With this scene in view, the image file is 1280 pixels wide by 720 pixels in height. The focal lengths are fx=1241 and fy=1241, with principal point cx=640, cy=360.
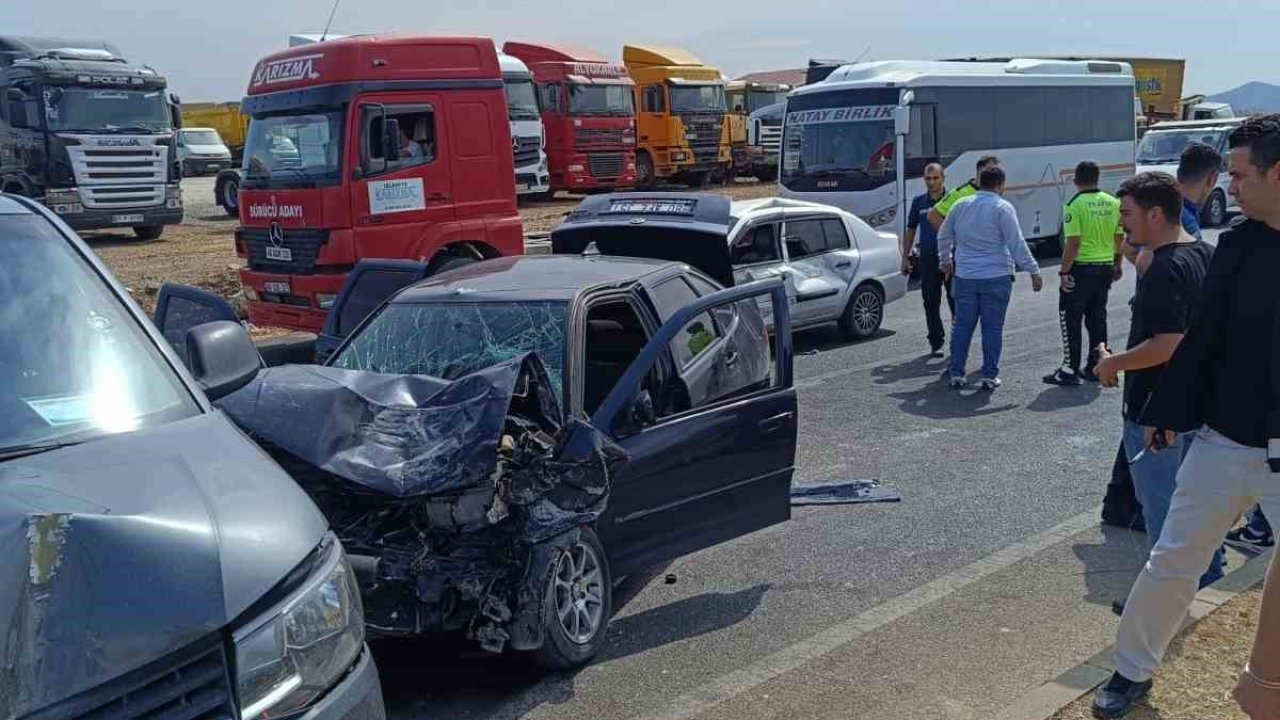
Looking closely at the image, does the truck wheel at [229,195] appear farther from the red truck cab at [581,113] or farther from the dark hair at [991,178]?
the dark hair at [991,178]

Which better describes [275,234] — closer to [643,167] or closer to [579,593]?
[579,593]

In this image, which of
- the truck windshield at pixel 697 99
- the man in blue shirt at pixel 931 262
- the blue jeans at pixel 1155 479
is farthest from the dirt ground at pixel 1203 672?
the truck windshield at pixel 697 99

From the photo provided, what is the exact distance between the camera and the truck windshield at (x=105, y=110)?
71.2 feet

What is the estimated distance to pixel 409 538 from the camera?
4.54m

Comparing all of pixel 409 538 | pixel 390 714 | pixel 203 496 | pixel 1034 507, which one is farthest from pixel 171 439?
pixel 1034 507

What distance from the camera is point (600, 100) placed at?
31.8 m

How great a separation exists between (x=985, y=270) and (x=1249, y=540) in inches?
175

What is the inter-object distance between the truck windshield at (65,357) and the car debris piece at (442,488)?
1052 mm

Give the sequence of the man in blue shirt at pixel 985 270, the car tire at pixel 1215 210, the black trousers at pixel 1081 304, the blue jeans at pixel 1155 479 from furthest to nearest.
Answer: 1. the car tire at pixel 1215 210
2. the black trousers at pixel 1081 304
3. the man in blue shirt at pixel 985 270
4. the blue jeans at pixel 1155 479

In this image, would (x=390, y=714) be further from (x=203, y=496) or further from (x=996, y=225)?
(x=996, y=225)

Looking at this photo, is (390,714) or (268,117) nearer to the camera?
(390,714)

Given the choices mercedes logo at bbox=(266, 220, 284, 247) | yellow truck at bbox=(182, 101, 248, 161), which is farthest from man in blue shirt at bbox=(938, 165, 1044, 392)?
yellow truck at bbox=(182, 101, 248, 161)

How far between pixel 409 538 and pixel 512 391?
66 cm

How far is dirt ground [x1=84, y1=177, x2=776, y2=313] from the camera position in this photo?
17734mm
